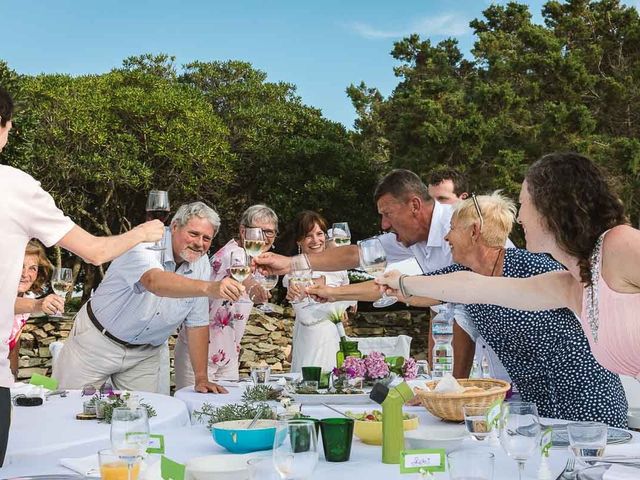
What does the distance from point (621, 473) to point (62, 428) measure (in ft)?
6.04

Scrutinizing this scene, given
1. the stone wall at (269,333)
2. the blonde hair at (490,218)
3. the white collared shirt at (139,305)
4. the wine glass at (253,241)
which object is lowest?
the stone wall at (269,333)

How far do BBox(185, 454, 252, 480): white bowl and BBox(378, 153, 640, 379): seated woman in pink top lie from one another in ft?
3.56

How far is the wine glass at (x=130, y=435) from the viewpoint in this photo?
6.36ft

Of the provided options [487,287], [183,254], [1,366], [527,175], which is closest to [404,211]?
[183,254]

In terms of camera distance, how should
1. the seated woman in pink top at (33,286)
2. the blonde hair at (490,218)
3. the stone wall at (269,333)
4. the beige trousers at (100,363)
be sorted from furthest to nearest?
the stone wall at (269,333) < the beige trousers at (100,363) < the seated woman in pink top at (33,286) < the blonde hair at (490,218)

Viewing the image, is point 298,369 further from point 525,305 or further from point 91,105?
point 91,105

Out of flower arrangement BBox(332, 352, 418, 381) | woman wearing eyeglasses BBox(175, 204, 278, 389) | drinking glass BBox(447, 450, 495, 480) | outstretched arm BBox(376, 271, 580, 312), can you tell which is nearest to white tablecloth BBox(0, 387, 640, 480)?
drinking glass BBox(447, 450, 495, 480)

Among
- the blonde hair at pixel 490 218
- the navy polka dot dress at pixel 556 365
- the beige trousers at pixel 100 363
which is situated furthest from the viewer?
the beige trousers at pixel 100 363

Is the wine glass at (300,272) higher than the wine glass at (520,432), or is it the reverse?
the wine glass at (300,272)

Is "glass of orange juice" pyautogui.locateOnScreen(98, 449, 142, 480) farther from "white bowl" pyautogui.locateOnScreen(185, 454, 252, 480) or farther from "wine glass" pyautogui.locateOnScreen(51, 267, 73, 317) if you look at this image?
"wine glass" pyautogui.locateOnScreen(51, 267, 73, 317)

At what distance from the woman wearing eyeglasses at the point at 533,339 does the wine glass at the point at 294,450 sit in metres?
1.26

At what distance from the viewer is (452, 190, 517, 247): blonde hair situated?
3391 mm

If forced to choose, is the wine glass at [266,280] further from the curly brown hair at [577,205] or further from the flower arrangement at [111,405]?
the curly brown hair at [577,205]

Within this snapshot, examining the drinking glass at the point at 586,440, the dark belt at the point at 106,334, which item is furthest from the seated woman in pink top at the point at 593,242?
the dark belt at the point at 106,334
